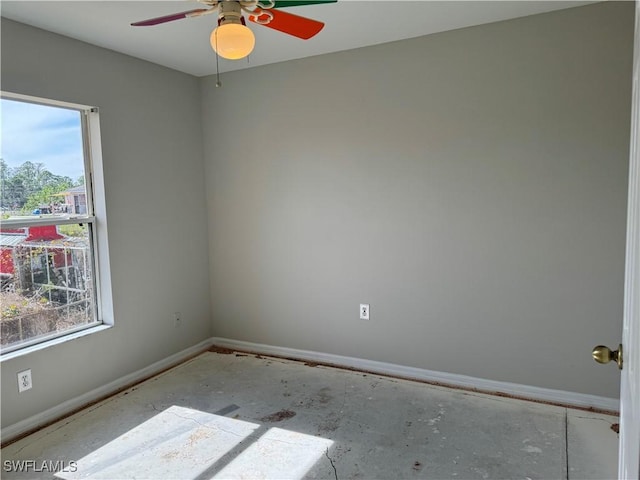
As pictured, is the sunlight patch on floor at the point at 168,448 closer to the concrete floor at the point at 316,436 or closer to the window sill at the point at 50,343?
the concrete floor at the point at 316,436

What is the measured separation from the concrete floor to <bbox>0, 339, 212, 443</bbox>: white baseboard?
0.31ft

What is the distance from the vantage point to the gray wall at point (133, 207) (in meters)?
2.54

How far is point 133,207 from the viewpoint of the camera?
10.3 feet

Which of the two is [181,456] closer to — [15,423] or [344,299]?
[15,423]

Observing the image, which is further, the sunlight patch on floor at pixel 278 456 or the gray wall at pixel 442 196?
the gray wall at pixel 442 196

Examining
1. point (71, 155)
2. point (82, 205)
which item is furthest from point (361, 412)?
point (71, 155)

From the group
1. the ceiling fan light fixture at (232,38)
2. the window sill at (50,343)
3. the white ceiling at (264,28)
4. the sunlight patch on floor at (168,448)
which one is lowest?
the sunlight patch on floor at (168,448)

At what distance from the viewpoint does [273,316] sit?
11.9 ft

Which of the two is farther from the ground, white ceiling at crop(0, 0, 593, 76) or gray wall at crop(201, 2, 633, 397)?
white ceiling at crop(0, 0, 593, 76)

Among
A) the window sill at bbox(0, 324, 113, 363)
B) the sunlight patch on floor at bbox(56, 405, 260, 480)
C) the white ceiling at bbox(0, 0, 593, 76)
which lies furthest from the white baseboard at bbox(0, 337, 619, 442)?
the white ceiling at bbox(0, 0, 593, 76)

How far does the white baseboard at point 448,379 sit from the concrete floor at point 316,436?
9 centimetres

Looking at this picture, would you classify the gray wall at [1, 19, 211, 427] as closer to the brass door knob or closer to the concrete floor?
the concrete floor

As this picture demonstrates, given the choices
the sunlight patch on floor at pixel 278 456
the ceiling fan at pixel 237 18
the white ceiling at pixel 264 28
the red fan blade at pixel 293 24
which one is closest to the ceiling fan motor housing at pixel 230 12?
the ceiling fan at pixel 237 18

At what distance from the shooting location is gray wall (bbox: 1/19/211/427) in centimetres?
254
